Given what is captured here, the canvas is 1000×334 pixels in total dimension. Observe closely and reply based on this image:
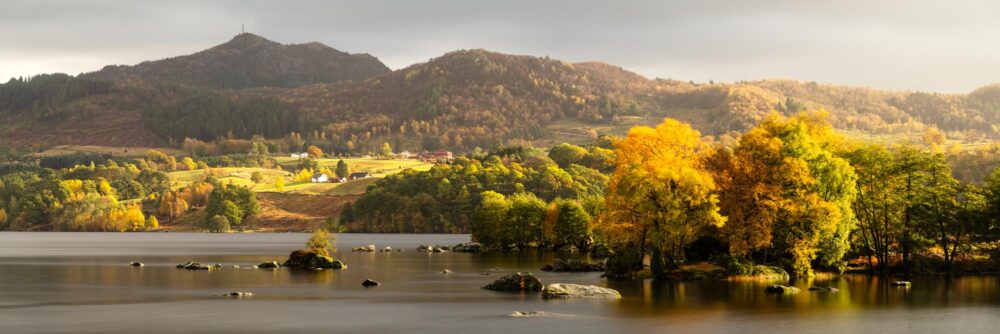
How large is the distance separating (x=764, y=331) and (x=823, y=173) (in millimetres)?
41314

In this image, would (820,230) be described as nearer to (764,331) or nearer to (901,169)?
(901,169)

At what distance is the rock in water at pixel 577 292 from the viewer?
246 feet

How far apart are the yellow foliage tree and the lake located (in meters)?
5.05

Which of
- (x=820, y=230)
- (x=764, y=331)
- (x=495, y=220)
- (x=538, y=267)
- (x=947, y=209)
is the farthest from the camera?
(x=495, y=220)

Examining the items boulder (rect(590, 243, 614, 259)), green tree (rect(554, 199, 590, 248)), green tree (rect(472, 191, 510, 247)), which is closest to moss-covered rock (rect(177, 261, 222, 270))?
boulder (rect(590, 243, 614, 259))

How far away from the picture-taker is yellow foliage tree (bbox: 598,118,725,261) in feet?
293

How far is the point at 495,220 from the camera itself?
168m

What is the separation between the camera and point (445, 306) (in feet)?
230

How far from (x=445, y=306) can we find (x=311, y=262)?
5018cm

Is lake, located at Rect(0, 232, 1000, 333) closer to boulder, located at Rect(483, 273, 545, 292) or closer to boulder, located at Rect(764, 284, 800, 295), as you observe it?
boulder, located at Rect(764, 284, 800, 295)

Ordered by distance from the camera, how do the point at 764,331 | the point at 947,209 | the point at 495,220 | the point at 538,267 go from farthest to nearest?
the point at 495,220 → the point at 538,267 → the point at 947,209 → the point at 764,331

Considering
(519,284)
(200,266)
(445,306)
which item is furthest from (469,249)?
(445,306)

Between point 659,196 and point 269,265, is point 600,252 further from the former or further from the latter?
point 659,196

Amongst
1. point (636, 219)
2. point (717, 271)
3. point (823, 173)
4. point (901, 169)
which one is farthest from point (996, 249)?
point (636, 219)
